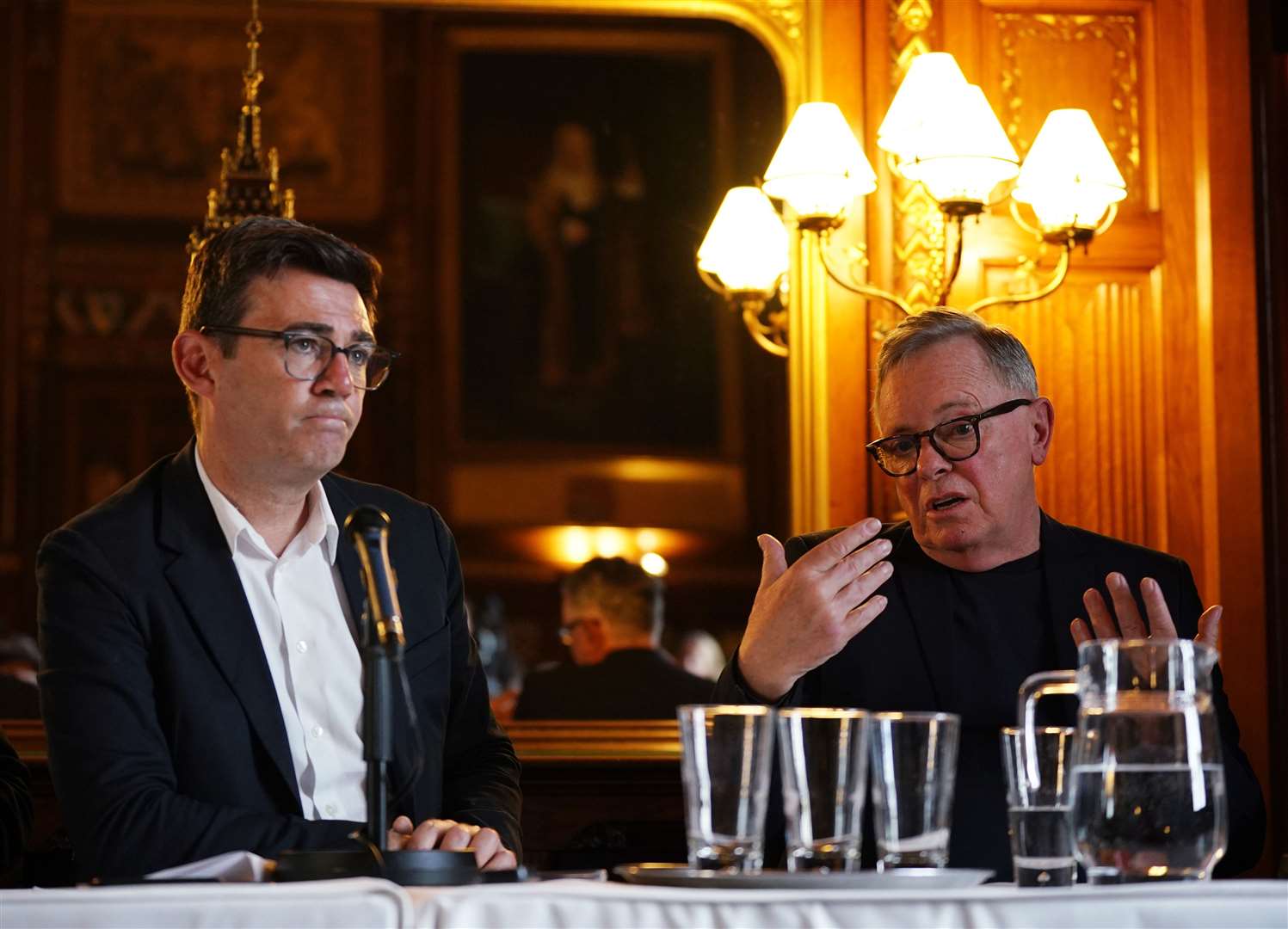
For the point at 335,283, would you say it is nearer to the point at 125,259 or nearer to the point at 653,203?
the point at 653,203

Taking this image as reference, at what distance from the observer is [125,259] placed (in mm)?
6984

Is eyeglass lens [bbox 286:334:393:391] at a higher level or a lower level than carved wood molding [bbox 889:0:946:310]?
lower

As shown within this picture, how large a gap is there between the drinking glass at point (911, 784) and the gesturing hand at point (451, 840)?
514 mm

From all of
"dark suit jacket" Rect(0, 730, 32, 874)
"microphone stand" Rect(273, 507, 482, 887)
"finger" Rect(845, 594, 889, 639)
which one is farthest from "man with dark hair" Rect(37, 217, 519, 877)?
"finger" Rect(845, 594, 889, 639)

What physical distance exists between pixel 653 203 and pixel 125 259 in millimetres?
2135

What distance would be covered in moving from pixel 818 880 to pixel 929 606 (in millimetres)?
1163

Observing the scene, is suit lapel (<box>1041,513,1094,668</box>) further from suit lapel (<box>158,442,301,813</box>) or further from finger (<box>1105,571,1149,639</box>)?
suit lapel (<box>158,442,301,813</box>)

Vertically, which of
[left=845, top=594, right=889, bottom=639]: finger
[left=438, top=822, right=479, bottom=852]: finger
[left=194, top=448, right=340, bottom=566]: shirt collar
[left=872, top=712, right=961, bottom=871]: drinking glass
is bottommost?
[left=438, top=822, right=479, bottom=852]: finger

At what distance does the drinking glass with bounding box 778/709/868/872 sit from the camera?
1.26 m

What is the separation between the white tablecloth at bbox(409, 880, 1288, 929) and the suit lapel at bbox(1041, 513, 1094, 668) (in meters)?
1.15

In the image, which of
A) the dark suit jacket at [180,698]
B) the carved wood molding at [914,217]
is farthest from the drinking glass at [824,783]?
the carved wood molding at [914,217]

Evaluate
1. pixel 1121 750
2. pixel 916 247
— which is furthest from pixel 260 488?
pixel 916 247

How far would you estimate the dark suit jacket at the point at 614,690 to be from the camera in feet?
13.8

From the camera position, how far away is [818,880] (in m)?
1.22
